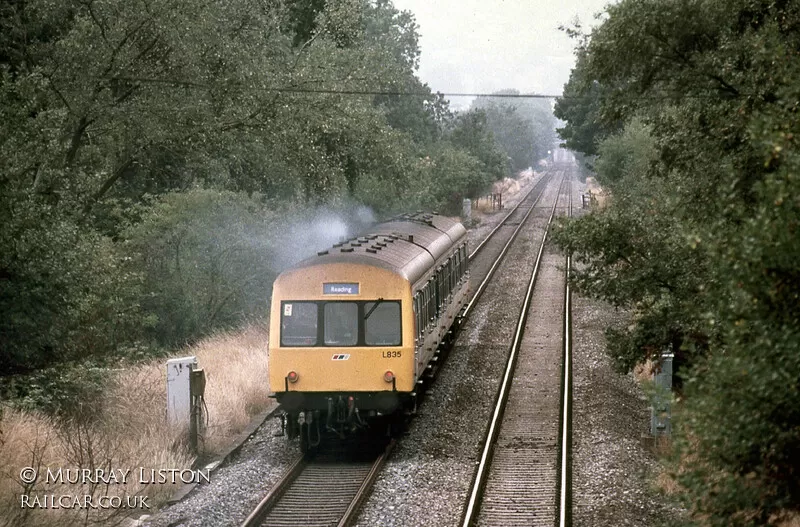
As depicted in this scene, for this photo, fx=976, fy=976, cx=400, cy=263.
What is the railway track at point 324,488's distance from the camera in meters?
10.9

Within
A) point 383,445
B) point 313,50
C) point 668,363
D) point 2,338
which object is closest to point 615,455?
point 668,363

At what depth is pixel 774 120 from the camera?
6617mm

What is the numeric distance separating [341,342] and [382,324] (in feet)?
2.01

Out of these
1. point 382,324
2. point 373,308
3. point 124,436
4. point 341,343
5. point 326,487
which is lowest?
point 326,487

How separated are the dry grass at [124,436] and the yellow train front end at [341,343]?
65.5 inches

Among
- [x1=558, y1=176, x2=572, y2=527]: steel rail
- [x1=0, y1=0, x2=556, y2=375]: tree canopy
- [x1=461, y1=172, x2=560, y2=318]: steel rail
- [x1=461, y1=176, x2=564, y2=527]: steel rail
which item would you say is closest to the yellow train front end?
[x1=461, y1=176, x2=564, y2=527]: steel rail

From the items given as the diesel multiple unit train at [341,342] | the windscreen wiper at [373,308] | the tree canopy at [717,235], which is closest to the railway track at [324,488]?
the diesel multiple unit train at [341,342]

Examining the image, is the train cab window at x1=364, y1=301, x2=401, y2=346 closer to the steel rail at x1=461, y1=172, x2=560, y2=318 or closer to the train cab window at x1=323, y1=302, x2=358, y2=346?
the train cab window at x1=323, y1=302, x2=358, y2=346

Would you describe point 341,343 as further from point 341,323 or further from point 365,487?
point 365,487

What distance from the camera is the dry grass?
1016 centimetres

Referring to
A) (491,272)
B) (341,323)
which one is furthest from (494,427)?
(491,272)

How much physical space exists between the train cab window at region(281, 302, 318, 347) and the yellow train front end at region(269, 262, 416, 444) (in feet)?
0.04

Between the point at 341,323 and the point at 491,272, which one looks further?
the point at 491,272

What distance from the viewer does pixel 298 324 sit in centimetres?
1333
